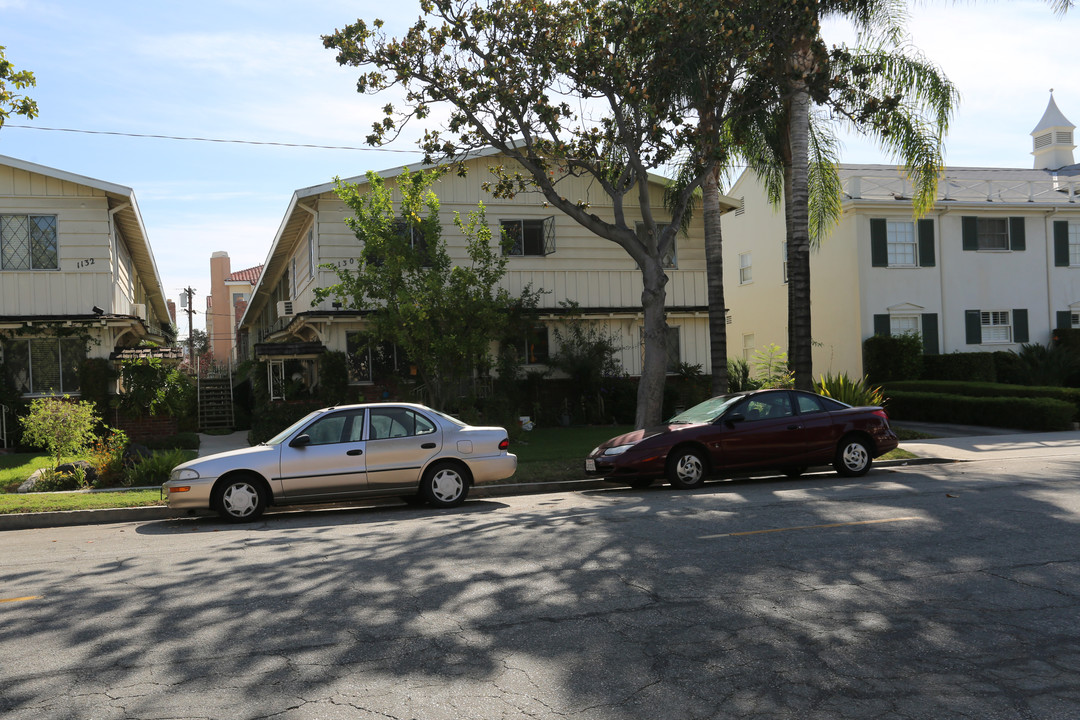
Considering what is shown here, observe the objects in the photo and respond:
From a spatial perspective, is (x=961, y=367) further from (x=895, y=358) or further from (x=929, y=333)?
(x=895, y=358)

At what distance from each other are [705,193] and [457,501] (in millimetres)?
11007

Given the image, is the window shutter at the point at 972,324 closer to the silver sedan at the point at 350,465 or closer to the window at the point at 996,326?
the window at the point at 996,326

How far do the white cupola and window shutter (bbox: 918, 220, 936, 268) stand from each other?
12.9 m

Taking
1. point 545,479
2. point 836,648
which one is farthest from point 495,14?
point 836,648

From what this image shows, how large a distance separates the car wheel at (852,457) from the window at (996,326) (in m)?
18.2

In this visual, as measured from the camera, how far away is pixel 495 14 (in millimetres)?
15898

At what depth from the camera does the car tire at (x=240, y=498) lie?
1104cm

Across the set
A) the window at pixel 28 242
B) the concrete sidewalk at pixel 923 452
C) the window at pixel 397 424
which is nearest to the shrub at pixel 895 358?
the concrete sidewalk at pixel 923 452

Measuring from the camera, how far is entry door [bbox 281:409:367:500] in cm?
1124

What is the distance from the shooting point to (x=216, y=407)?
28.0m

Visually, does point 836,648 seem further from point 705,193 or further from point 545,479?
point 705,193

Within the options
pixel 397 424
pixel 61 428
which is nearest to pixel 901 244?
pixel 397 424

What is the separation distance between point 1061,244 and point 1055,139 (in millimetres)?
10393

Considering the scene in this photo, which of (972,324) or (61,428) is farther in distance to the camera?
(972,324)
